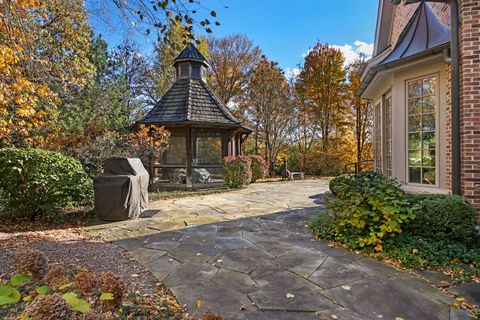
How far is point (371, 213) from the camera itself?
145 inches

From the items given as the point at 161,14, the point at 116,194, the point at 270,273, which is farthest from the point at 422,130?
the point at 116,194

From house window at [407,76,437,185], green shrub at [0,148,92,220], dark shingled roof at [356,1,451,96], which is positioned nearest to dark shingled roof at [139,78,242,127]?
green shrub at [0,148,92,220]

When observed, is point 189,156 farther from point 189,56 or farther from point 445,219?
point 445,219

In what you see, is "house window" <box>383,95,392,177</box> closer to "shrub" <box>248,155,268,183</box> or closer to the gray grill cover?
the gray grill cover

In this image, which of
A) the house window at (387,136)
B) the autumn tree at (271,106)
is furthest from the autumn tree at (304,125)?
the house window at (387,136)

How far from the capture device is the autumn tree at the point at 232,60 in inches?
748

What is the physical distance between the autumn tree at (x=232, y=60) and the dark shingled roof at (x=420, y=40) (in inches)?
555

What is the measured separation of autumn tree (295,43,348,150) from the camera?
653 inches

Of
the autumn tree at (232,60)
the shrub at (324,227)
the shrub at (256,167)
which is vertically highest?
the autumn tree at (232,60)

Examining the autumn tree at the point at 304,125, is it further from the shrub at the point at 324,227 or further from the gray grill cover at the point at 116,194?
the gray grill cover at the point at 116,194

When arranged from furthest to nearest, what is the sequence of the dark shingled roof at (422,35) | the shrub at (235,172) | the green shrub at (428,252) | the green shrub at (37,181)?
1. the shrub at (235,172)
2. the green shrub at (37,181)
3. the dark shingled roof at (422,35)
4. the green shrub at (428,252)

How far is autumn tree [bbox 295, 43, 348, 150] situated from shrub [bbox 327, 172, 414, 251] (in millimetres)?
12868

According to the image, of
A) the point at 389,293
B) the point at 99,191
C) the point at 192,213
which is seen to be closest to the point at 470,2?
the point at 389,293

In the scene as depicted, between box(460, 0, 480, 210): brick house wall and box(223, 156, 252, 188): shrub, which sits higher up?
box(460, 0, 480, 210): brick house wall
